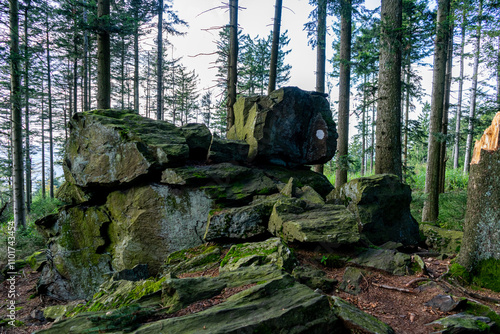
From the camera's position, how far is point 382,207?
6.63m

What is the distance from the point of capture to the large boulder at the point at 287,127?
8.72 m

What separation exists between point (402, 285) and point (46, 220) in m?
10.3

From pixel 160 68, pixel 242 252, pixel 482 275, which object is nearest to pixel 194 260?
pixel 242 252

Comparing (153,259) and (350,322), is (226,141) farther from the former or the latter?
(350,322)

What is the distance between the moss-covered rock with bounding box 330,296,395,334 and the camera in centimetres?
275

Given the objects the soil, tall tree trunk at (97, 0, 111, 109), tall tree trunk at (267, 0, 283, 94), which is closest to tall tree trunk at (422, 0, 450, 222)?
the soil

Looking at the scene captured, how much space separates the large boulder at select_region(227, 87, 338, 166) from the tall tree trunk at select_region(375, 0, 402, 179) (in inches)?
73.5

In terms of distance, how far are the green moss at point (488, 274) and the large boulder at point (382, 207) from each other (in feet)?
6.95

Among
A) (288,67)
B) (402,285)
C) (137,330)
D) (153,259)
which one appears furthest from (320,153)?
(288,67)

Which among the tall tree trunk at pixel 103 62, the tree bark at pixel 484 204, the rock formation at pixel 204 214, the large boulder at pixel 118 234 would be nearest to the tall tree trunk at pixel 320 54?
the rock formation at pixel 204 214

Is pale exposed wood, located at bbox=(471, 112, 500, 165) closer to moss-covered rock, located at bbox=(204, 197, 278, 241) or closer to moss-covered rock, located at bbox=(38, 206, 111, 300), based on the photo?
moss-covered rock, located at bbox=(204, 197, 278, 241)

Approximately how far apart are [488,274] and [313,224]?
2956 mm

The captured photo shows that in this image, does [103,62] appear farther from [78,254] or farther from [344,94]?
[344,94]

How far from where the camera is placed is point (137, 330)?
8.30ft
